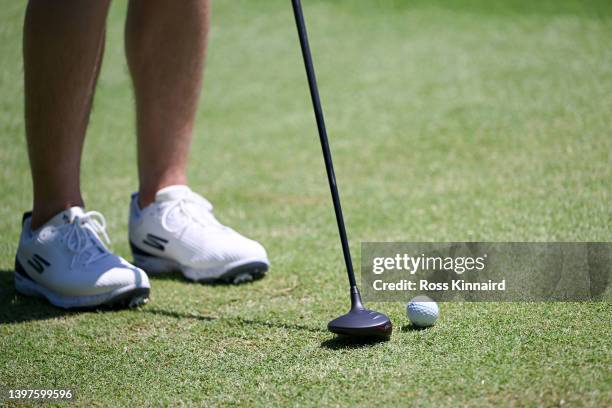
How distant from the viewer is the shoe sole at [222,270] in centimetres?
231

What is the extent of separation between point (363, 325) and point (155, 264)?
1.00 meters

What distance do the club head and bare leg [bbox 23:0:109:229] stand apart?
0.95 meters

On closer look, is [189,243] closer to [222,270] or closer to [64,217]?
[222,270]

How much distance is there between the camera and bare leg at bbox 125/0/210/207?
96.1 inches

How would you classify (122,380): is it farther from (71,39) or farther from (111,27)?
(111,27)

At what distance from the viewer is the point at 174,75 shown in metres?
2.47

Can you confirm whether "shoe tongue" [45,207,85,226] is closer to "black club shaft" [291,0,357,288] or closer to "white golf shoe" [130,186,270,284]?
"white golf shoe" [130,186,270,284]

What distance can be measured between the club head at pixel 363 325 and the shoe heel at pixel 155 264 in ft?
2.84

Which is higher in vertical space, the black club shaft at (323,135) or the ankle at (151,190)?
the black club shaft at (323,135)

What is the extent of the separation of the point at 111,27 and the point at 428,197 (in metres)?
5.10

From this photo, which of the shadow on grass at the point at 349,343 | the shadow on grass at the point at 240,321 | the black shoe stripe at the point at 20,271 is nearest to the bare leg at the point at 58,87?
the black shoe stripe at the point at 20,271

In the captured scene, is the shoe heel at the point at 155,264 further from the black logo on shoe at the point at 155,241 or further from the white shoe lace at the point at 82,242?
the white shoe lace at the point at 82,242

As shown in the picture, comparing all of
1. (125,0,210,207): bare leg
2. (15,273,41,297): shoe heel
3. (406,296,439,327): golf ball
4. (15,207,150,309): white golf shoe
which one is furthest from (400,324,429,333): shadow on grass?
(15,273,41,297): shoe heel

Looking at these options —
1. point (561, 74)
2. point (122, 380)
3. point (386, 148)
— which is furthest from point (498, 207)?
point (561, 74)
